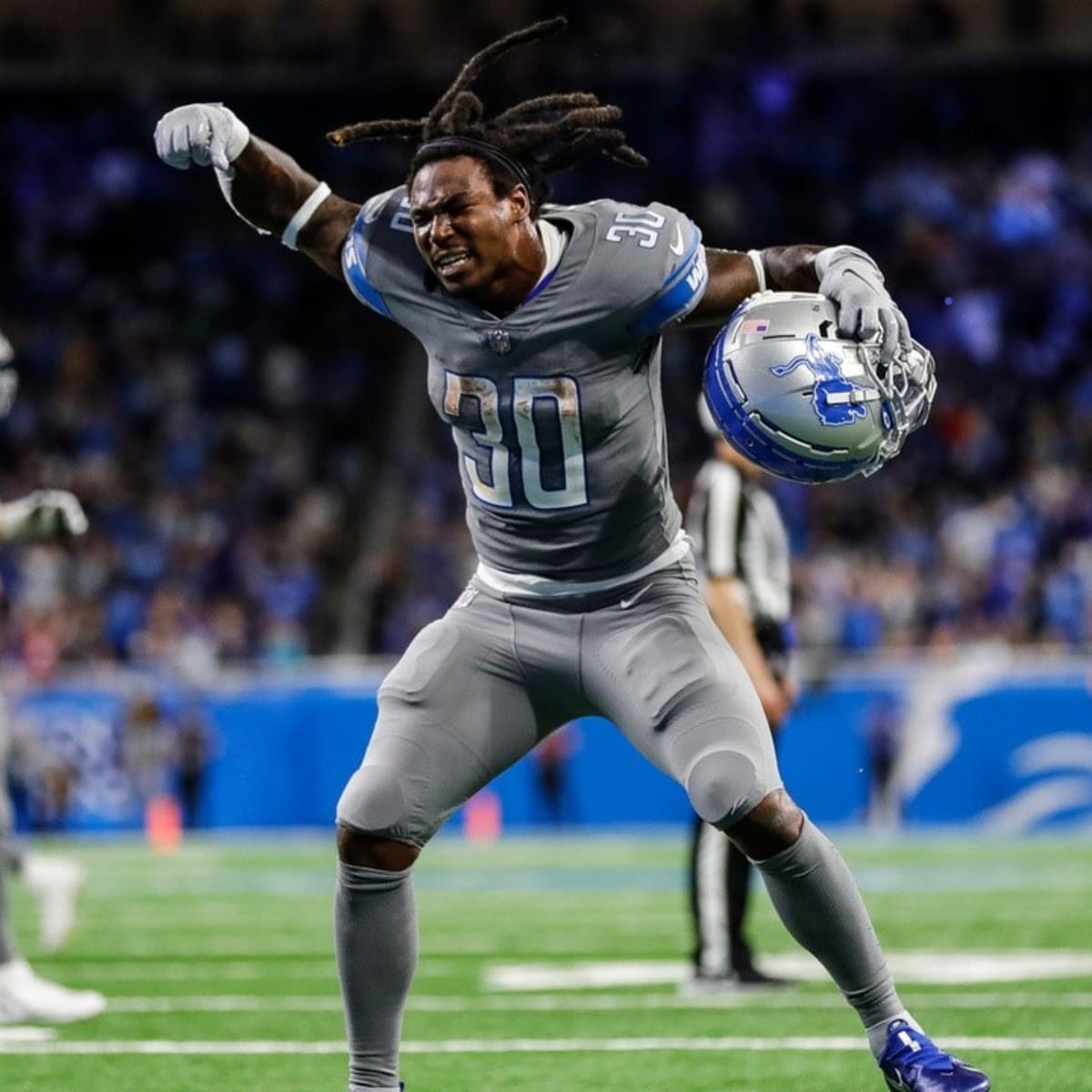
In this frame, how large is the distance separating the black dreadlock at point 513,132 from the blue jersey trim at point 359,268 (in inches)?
6.3

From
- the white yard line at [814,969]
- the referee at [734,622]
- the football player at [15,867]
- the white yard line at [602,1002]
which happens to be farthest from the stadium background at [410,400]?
the football player at [15,867]

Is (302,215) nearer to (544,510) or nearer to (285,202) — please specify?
(285,202)

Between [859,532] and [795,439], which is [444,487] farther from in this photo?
[795,439]

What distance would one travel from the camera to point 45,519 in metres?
5.90

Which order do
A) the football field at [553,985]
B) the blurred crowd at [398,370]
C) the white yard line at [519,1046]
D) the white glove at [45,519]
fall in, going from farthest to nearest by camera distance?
the blurred crowd at [398,370] → the white glove at [45,519] → the white yard line at [519,1046] → the football field at [553,985]

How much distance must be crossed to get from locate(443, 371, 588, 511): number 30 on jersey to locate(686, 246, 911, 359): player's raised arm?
0.33m

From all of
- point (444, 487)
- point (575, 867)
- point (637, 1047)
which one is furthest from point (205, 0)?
point (637, 1047)

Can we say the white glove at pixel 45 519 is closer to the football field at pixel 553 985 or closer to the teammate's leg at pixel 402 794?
the football field at pixel 553 985

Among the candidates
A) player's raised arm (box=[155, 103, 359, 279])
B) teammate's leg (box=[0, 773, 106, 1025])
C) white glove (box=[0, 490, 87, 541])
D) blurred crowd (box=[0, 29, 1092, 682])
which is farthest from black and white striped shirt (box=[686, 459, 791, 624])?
blurred crowd (box=[0, 29, 1092, 682])

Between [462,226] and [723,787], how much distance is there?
3.44ft

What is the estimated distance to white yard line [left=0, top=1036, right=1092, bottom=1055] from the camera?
505 centimetres

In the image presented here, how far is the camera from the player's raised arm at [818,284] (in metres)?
3.95

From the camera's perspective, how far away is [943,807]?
1323 cm

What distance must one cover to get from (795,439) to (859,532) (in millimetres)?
11787
